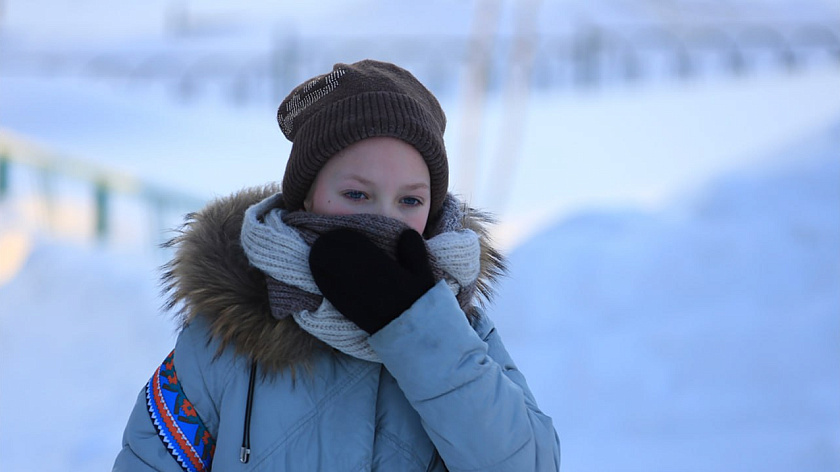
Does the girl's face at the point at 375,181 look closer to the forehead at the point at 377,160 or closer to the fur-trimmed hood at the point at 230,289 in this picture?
the forehead at the point at 377,160

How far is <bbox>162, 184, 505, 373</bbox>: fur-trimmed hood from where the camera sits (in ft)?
4.60

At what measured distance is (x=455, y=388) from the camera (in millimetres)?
1270

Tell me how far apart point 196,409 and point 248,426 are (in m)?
0.11

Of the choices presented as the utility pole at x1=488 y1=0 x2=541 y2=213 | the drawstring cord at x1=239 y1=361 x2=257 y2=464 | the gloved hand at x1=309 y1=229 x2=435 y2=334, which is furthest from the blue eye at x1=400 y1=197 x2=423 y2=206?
the utility pole at x1=488 y1=0 x2=541 y2=213

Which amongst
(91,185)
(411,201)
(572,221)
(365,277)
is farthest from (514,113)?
(365,277)

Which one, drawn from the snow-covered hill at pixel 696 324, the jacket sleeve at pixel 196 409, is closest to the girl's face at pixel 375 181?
the jacket sleeve at pixel 196 409

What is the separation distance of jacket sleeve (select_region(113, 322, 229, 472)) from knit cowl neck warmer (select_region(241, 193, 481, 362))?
15 cm

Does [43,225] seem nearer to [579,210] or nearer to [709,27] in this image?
[579,210]

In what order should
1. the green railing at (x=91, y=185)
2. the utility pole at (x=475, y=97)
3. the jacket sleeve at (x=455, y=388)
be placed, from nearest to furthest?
the jacket sleeve at (x=455, y=388) → the green railing at (x=91, y=185) → the utility pole at (x=475, y=97)

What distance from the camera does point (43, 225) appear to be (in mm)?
5938

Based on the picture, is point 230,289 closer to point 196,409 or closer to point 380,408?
point 196,409

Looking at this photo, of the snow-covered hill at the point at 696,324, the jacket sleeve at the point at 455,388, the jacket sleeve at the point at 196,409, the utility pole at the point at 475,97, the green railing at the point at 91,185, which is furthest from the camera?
the utility pole at the point at 475,97

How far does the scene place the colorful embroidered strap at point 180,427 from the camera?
1376 millimetres

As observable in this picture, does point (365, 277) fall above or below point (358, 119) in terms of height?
below
